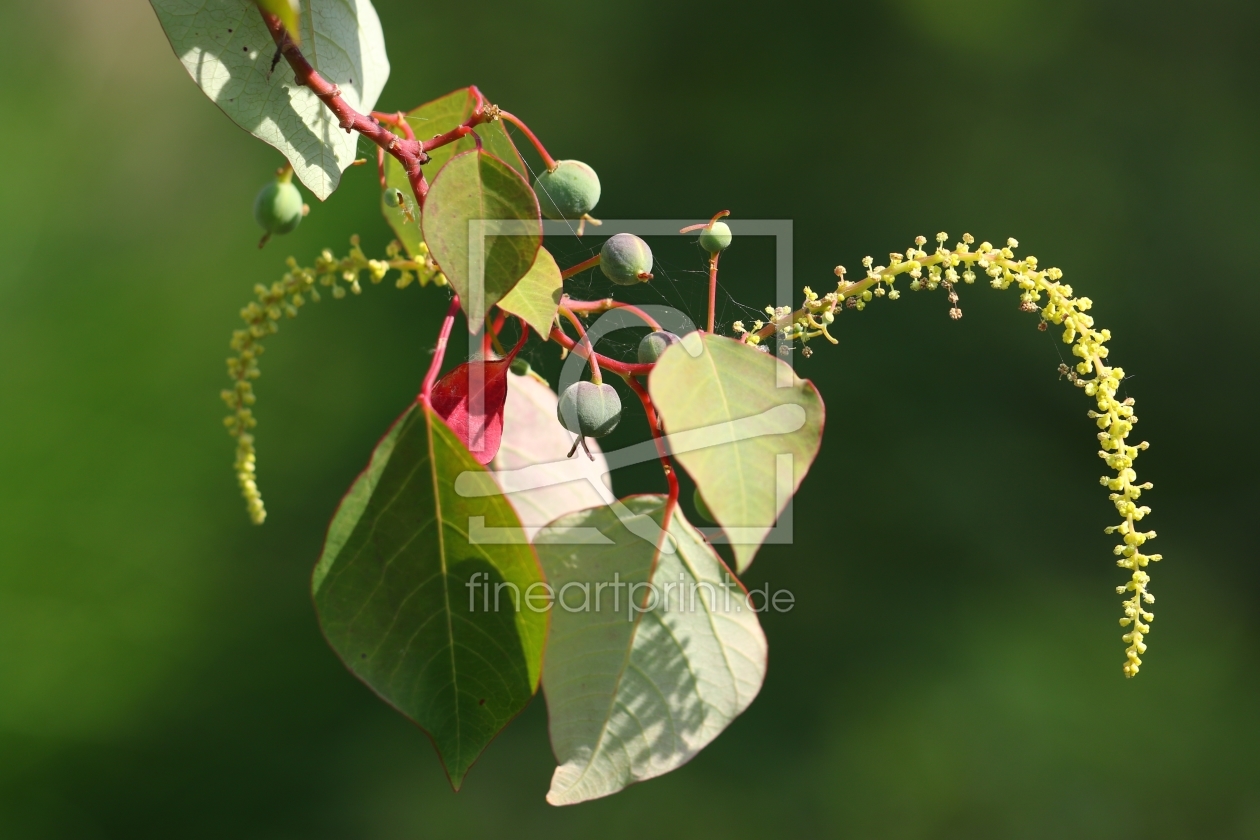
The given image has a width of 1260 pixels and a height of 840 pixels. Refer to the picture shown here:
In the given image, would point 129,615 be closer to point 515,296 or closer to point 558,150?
point 558,150

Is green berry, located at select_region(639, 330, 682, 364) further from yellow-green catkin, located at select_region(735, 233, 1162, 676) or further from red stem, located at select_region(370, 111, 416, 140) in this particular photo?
red stem, located at select_region(370, 111, 416, 140)

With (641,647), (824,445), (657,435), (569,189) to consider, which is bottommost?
(824,445)

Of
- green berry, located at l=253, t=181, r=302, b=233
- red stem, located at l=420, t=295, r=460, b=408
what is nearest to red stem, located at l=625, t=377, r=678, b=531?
red stem, located at l=420, t=295, r=460, b=408

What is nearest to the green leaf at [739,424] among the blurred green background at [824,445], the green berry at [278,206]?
the green berry at [278,206]

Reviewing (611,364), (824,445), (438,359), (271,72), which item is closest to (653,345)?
(611,364)

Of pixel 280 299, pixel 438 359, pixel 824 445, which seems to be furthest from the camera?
pixel 824 445

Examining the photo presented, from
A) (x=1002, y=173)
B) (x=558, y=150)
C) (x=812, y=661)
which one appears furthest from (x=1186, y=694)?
(x=558, y=150)

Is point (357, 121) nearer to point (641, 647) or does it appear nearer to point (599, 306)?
point (599, 306)
